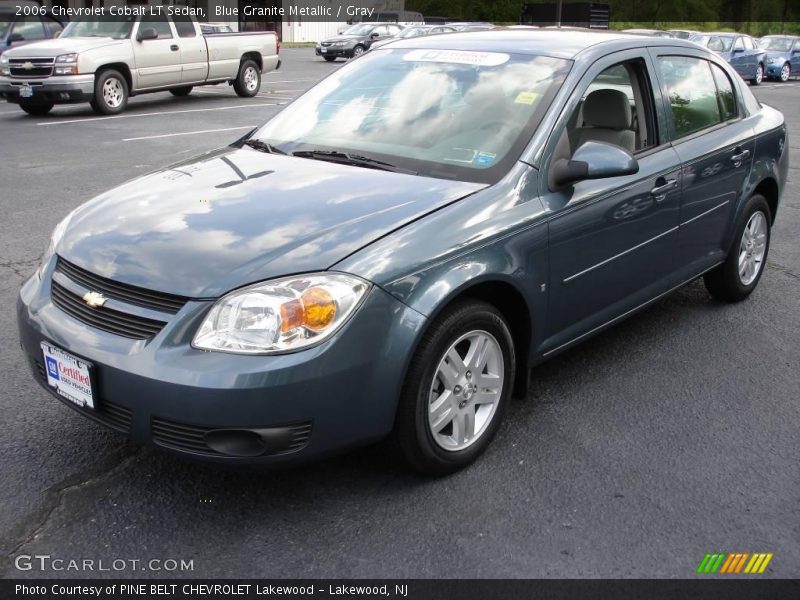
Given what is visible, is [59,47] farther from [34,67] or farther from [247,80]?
[247,80]

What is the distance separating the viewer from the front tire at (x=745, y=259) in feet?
17.1

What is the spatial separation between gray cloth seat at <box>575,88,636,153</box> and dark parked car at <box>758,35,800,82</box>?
26097 millimetres

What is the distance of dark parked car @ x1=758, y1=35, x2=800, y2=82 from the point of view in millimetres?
27281

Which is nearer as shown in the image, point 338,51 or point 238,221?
point 238,221

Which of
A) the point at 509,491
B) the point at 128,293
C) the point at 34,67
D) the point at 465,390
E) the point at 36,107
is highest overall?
the point at 34,67

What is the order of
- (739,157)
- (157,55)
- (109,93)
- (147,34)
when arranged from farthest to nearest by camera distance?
1. (157,55)
2. (147,34)
3. (109,93)
4. (739,157)

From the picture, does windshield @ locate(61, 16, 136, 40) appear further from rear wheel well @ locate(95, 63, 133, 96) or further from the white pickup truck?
rear wheel well @ locate(95, 63, 133, 96)

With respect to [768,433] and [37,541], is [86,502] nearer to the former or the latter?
[37,541]

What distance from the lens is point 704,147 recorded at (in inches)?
182

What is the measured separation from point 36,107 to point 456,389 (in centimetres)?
1320

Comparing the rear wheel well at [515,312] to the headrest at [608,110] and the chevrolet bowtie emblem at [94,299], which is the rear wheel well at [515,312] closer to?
the headrest at [608,110]

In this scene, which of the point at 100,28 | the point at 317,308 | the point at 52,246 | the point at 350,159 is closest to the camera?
the point at 317,308

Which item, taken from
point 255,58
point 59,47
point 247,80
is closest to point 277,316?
point 59,47

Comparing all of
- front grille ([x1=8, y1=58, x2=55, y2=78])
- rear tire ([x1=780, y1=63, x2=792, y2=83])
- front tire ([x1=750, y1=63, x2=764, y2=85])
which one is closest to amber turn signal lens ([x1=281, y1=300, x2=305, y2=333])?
front grille ([x1=8, y1=58, x2=55, y2=78])
